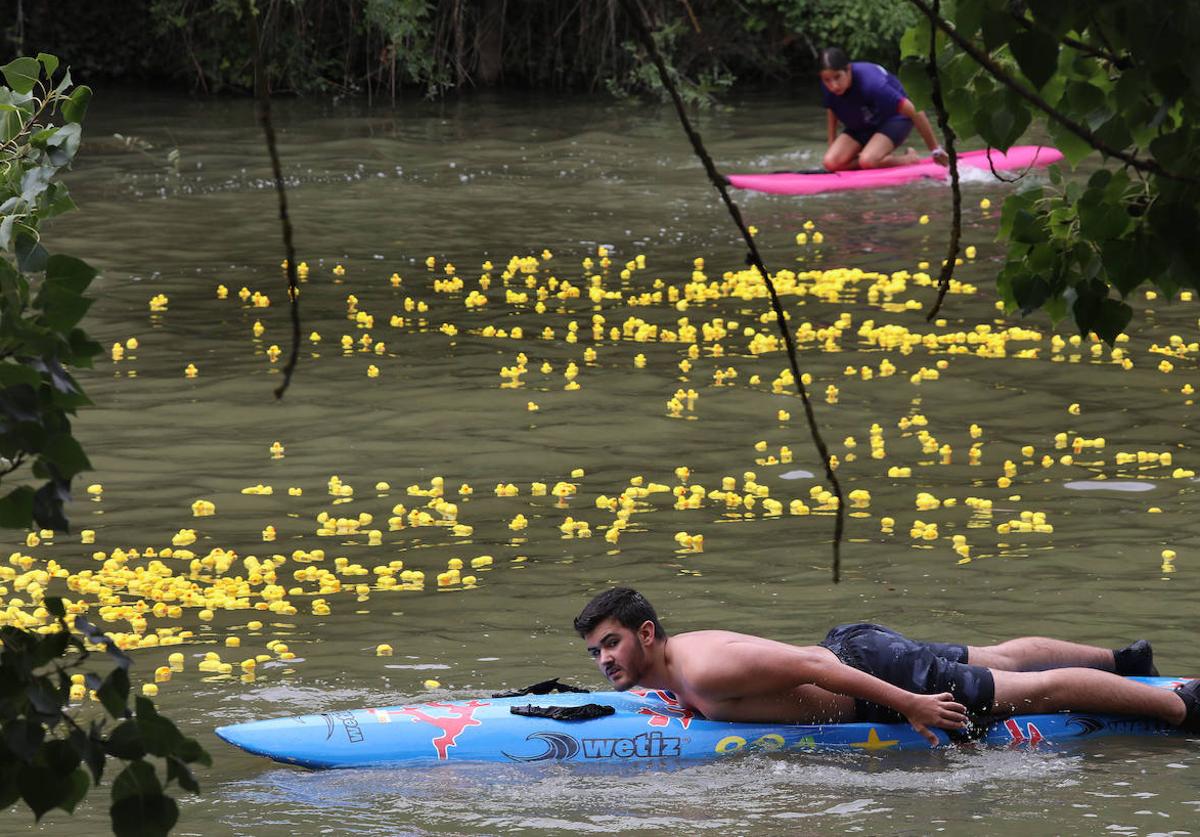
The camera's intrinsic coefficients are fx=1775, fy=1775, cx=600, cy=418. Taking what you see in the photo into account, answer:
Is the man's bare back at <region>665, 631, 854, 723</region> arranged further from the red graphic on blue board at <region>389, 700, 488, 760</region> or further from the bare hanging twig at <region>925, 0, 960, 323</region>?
the bare hanging twig at <region>925, 0, 960, 323</region>

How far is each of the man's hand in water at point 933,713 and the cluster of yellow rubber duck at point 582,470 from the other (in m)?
2.23

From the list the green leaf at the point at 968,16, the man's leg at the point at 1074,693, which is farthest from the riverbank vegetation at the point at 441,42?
the green leaf at the point at 968,16

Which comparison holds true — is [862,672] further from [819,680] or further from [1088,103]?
[1088,103]

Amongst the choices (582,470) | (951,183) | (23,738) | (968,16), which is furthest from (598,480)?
(23,738)

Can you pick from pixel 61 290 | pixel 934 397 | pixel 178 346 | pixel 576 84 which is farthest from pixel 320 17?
pixel 61 290

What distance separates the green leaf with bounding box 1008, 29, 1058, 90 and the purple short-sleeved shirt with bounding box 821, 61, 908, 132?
1615 centimetres

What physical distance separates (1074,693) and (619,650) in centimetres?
170

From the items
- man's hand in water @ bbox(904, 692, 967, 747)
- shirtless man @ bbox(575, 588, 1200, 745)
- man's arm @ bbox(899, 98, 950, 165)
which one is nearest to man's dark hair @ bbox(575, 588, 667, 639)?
shirtless man @ bbox(575, 588, 1200, 745)

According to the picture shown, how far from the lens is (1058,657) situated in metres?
6.79

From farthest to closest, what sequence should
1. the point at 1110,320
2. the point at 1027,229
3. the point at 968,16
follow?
the point at 1027,229, the point at 1110,320, the point at 968,16

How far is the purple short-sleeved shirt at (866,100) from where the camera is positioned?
60.7 feet

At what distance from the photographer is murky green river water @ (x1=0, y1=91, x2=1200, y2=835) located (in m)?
6.27

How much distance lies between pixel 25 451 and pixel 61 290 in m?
0.28

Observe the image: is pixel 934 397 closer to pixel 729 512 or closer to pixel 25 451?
pixel 729 512
